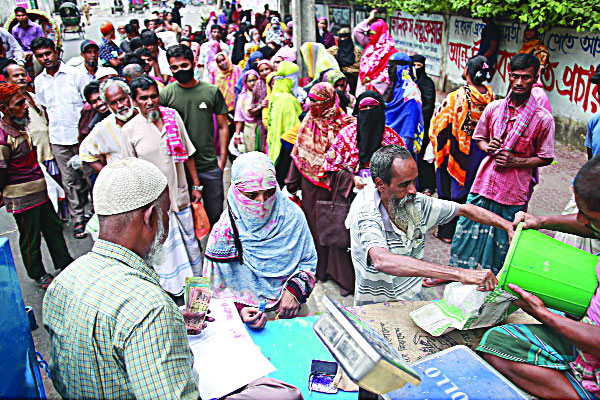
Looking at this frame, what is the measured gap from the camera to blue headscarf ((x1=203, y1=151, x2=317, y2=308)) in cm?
256

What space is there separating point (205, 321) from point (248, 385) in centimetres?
44

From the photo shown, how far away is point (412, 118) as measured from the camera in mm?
4641

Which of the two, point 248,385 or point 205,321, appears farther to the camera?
point 205,321

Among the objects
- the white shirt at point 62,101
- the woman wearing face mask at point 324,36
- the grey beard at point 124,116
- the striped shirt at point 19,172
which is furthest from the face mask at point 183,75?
the woman wearing face mask at point 324,36

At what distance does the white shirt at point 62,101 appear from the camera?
5125mm

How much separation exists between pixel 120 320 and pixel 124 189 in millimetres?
464

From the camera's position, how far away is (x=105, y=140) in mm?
3678

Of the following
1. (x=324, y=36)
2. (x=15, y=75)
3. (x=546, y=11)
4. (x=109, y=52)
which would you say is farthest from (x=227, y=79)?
(x=546, y=11)

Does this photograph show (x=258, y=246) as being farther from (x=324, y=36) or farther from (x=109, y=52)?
(x=324, y=36)

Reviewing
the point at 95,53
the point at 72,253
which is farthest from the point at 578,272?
the point at 95,53

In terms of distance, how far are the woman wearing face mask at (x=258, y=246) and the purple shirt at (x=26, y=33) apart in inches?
377

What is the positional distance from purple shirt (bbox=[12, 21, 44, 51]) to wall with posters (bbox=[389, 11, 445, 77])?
32.0 feet

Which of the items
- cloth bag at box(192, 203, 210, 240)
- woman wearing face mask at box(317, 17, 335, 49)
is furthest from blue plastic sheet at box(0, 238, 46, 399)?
woman wearing face mask at box(317, 17, 335, 49)

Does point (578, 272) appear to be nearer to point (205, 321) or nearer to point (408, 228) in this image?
point (408, 228)
